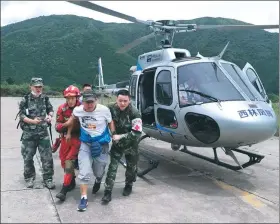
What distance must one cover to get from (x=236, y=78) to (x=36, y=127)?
9.96ft

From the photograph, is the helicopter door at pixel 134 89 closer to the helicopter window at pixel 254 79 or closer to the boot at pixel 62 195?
the helicopter window at pixel 254 79

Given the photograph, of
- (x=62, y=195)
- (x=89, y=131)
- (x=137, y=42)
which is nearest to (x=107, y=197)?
(x=62, y=195)

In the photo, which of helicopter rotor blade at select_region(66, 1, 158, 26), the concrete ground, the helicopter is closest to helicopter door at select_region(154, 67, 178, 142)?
the helicopter

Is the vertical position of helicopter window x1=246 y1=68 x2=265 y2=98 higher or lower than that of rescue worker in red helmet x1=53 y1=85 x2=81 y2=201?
higher

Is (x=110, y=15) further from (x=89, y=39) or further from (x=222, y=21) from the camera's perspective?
(x=222, y=21)

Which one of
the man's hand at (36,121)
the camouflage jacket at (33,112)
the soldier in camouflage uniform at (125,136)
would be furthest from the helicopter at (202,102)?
the man's hand at (36,121)

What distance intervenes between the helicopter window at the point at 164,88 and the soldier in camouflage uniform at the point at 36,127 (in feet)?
5.86

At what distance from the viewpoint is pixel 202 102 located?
4.86 metres

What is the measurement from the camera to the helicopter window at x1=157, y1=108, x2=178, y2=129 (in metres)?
5.31

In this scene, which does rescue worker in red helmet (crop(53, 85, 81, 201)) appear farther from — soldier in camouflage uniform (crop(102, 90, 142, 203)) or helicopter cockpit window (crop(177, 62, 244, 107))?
helicopter cockpit window (crop(177, 62, 244, 107))

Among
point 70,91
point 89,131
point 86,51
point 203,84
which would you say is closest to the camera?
point 89,131

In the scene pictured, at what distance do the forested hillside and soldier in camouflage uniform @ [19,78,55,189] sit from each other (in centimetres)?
4139

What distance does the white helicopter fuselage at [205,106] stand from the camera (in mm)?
4562

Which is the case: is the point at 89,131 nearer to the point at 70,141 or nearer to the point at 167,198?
the point at 70,141
